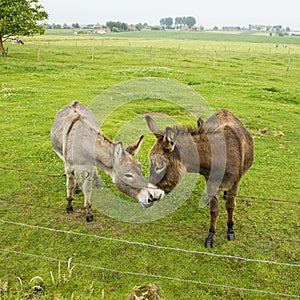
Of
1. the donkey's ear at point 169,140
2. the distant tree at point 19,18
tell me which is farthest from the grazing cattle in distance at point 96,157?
the distant tree at point 19,18

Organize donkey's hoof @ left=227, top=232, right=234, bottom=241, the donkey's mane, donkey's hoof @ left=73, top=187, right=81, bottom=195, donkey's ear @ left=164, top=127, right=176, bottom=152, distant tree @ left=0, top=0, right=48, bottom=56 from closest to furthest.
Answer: donkey's ear @ left=164, top=127, right=176, bottom=152 < the donkey's mane < donkey's hoof @ left=227, top=232, right=234, bottom=241 < donkey's hoof @ left=73, top=187, right=81, bottom=195 < distant tree @ left=0, top=0, right=48, bottom=56

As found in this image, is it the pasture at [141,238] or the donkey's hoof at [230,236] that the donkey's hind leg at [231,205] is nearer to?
the donkey's hoof at [230,236]

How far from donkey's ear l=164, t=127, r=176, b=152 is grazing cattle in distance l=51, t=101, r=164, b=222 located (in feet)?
2.26

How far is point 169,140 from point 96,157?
69.8 inches

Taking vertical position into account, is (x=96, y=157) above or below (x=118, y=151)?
below

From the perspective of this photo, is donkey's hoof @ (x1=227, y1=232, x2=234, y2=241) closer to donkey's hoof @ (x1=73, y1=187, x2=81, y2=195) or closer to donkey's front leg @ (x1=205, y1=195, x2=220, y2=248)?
donkey's front leg @ (x1=205, y1=195, x2=220, y2=248)

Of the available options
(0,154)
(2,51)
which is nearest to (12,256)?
(0,154)

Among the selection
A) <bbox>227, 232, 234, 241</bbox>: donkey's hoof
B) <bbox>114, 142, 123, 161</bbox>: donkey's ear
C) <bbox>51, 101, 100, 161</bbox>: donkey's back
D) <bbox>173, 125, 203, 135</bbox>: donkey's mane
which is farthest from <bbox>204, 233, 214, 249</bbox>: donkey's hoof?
<bbox>51, 101, 100, 161</bbox>: donkey's back

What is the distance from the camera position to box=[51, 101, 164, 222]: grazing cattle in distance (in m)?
5.25

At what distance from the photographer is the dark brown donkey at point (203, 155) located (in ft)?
15.1

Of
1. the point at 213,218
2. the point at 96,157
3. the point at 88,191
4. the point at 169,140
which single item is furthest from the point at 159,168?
the point at 88,191

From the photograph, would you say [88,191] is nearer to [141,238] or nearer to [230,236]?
[141,238]

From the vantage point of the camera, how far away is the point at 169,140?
14.4ft

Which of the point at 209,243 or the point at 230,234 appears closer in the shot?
the point at 209,243
